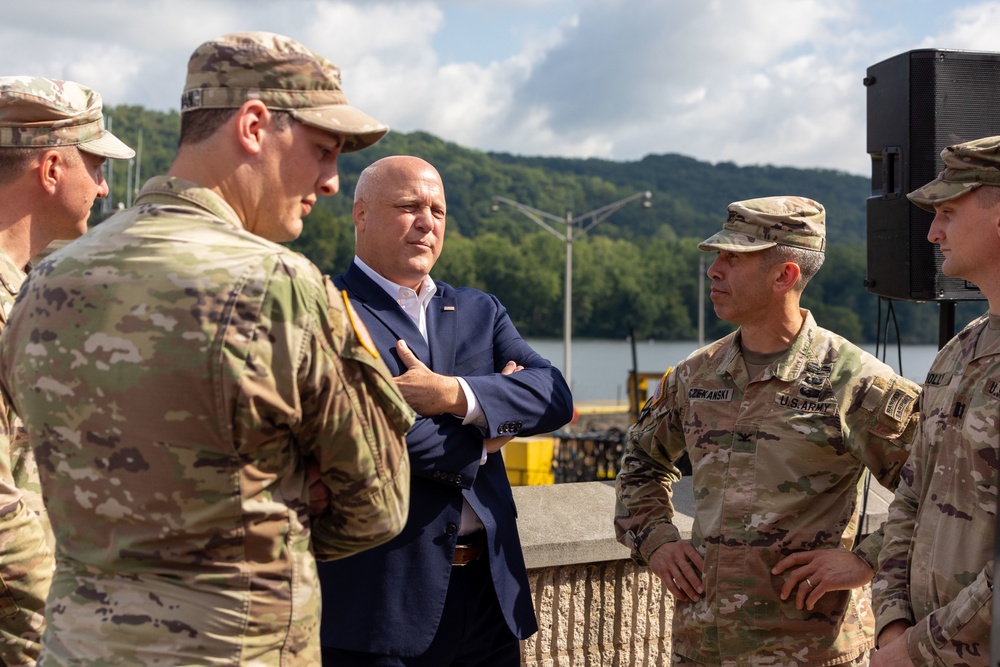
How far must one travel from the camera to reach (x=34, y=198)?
274cm

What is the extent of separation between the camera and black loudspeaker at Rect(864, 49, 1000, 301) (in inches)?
168

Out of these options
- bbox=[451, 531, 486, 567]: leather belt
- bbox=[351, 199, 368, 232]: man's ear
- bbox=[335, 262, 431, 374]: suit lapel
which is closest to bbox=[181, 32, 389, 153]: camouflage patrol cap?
bbox=[335, 262, 431, 374]: suit lapel

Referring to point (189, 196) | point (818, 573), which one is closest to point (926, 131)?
point (818, 573)

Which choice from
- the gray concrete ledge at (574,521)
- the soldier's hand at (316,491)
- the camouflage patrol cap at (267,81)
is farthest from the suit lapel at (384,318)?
the camouflage patrol cap at (267,81)

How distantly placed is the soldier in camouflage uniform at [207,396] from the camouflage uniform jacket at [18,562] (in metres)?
0.48

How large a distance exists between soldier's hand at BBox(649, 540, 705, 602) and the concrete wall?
2.05 ft

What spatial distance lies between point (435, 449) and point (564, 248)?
9373 cm

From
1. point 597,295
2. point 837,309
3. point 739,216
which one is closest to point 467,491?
point 739,216

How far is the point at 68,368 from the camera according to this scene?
185cm

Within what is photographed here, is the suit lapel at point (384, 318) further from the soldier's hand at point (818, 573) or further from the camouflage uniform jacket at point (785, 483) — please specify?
the soldier's hand at point (818, 573)

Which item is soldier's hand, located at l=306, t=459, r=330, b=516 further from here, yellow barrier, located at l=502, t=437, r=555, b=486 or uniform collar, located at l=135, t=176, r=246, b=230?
yellow barrier, located at l=502, t=437, r=555, b=486

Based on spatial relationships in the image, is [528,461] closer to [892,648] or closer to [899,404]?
[899,404]

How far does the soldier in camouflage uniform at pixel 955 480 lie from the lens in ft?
8.14

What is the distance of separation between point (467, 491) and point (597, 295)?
94.1 metres
